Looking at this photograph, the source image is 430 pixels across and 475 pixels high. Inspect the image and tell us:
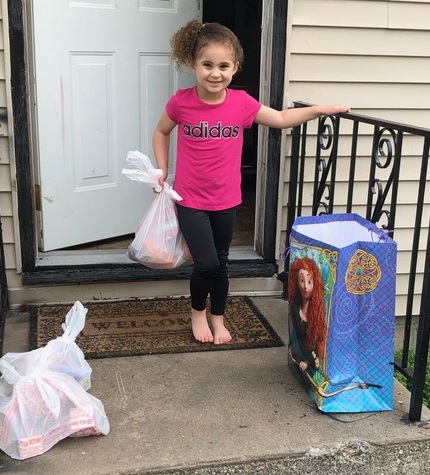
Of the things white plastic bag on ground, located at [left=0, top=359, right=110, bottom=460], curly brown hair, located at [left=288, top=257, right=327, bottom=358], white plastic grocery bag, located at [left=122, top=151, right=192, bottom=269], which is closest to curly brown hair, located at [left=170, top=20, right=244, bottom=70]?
white plastic grocery bag, located at [left=122, top=151, right=192, bottom=269]

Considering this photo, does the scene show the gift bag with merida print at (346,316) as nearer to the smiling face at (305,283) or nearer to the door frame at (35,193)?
the smiling face at (305,283)

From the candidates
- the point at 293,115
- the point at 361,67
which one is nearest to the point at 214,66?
the point at 293,115

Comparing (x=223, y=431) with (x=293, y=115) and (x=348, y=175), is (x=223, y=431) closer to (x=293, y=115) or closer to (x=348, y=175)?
(x=293, y=115)

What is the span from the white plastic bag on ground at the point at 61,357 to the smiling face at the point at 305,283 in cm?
82

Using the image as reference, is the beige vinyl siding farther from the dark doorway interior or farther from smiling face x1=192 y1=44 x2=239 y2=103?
the dark doorway interior

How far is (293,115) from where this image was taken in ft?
9.43

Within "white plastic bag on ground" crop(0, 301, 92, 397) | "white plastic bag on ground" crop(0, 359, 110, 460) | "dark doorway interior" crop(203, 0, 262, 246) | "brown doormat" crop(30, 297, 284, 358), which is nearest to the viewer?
"white plastic bag on ground" crop(0, 359, 110, 460)

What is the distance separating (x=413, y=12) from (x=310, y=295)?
191 cm

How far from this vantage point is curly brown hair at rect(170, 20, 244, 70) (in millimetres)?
2691

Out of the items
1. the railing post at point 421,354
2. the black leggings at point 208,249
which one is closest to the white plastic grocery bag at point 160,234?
the black leggings at point 208,249

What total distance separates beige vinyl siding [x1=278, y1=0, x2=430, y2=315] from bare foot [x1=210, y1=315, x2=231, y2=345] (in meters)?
0.72

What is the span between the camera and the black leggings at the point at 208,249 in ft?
9.45

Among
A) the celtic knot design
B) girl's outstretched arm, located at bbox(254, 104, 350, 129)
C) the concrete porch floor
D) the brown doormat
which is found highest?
girl's outstretched arm, located at bbox(254, 104, 350, 129)

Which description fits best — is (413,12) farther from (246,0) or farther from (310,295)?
(246,0)
